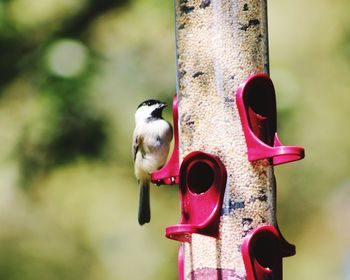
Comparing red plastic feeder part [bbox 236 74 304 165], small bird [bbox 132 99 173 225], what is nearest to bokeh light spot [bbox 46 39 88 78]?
small bird [bbox 132 99 173 225]

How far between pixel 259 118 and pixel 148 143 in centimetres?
235

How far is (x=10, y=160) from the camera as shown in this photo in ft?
30.1

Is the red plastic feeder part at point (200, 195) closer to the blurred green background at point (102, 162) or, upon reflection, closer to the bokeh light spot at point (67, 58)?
the blurred green background at point (102, 162)

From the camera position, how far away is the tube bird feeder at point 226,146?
565cm

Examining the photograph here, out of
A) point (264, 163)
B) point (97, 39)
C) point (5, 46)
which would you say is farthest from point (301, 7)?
point (264, 163)

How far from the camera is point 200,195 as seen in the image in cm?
575

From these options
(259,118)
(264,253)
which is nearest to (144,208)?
(259,118)

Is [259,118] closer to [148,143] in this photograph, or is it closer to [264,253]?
[264,253]

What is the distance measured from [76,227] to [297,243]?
1.53m

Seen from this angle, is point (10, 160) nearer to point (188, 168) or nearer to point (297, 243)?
point (297, 243)

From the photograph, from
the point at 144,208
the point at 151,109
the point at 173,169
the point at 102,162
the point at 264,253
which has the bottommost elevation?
the point at 264,253

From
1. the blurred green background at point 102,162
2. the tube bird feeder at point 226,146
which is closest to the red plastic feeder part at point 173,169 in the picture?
the tube bird feeder at point 226,146

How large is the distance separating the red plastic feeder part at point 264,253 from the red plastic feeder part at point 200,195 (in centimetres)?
18

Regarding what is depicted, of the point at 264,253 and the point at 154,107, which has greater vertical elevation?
the point at 154,107
